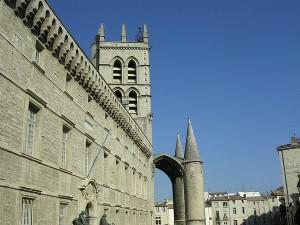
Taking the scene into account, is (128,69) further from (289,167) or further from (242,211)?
(242,211)

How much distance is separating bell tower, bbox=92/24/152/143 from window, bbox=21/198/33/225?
27.9 meters

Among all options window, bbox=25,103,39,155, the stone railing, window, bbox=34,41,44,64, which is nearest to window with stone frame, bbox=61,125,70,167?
the stone railing

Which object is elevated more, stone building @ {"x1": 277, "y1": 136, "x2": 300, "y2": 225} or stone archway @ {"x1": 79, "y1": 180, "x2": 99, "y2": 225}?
stone building @ {"x1": 277, "y1": 136, "x2": 300, "y2": 225}

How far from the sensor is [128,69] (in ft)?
140

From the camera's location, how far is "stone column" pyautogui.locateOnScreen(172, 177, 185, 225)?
46206 millimetres

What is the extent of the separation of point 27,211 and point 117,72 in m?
32.1

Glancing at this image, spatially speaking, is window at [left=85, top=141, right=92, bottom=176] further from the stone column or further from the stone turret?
the stone column

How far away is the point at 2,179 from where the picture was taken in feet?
33.2

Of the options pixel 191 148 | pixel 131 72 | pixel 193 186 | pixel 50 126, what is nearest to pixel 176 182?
pixel 191 148

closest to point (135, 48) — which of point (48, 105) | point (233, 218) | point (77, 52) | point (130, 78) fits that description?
point (130, 78)

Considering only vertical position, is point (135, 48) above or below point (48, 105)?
above

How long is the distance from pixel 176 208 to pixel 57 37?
3654 cm

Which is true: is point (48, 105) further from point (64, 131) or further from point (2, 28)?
point (2, 28)

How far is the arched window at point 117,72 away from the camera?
42.3 meters
